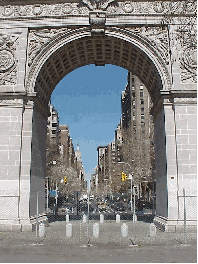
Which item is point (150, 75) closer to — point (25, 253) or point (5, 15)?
point (5, 15)

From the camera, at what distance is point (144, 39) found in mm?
22688

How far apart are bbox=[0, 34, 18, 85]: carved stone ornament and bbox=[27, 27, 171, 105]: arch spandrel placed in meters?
1.16

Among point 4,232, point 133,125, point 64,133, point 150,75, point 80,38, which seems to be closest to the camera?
point 4,232

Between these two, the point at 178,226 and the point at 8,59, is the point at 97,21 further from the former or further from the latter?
the point at 178,226

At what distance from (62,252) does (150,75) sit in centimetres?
1626

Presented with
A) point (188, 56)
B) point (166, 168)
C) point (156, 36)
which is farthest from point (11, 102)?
point (188, 56)

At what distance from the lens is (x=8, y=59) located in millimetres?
22484

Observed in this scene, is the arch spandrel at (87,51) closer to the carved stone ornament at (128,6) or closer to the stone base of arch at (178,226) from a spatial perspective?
the carved stone ornament at (128,6)

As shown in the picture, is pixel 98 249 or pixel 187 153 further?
pixel 187 153

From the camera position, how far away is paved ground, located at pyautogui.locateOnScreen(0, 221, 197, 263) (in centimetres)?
1141

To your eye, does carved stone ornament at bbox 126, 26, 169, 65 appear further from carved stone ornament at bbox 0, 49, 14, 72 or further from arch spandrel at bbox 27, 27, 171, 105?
carved stone ornament at bbox 0, 49, 14, 72

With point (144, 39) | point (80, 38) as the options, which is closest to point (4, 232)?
point (80, 38)

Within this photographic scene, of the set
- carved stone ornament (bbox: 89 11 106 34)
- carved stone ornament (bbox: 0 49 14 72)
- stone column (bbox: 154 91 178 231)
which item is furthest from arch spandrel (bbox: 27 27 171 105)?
stone column (bbox: 154 91 178 231)

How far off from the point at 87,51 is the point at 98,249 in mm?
16720
